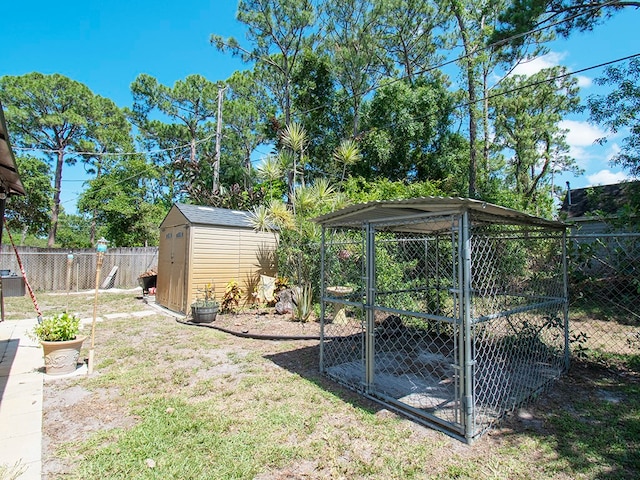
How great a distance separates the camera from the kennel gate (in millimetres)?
2689

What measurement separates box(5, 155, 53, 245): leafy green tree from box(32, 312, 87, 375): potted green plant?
13.5 metres

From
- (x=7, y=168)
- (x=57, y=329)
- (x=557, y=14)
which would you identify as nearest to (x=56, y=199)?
(x=57, y=329)

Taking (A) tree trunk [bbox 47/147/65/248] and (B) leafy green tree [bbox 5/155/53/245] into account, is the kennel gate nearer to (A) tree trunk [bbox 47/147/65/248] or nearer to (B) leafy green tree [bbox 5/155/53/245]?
(B) leafy green tree [bbox 5/155/53/245]

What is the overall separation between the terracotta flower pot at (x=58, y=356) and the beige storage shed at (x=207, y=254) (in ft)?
11.8

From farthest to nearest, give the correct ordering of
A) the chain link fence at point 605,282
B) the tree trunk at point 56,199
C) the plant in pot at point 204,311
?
the tree trunk at point 56,199
the plant in pot at point 204,311
the chain link fence at point 605,282

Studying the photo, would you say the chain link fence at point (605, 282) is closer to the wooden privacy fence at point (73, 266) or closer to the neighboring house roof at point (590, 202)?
the neighboring house roof at point (590, 202)

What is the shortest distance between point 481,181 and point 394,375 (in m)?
11.3

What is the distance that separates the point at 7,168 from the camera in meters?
3.46

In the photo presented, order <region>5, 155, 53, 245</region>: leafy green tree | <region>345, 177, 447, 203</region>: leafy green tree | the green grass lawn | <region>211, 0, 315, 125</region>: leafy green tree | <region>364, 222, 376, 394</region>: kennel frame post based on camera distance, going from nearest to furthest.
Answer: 1. the green grass lawn
2. <region>364, 222, 376, 394</region>: kennel frame post
3. <region>345, 177, 447, 203</region>: leafy green tree
4. <region>5, 155, 53, 245</region>: leafy green tree
5. <region>211, 0, 315, 125</region>: leafy green tree

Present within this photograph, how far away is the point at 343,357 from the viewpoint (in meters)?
4.71

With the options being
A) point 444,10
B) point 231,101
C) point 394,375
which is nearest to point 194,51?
point 231,101

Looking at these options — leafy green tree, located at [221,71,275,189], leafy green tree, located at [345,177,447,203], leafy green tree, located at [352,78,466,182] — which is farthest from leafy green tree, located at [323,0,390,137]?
leafy green tree, located at [345,177,447,203]

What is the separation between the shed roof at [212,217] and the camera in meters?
7.96

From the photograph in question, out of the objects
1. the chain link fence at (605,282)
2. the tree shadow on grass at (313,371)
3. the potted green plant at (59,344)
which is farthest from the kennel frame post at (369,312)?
the potted green plant at (59,344)
